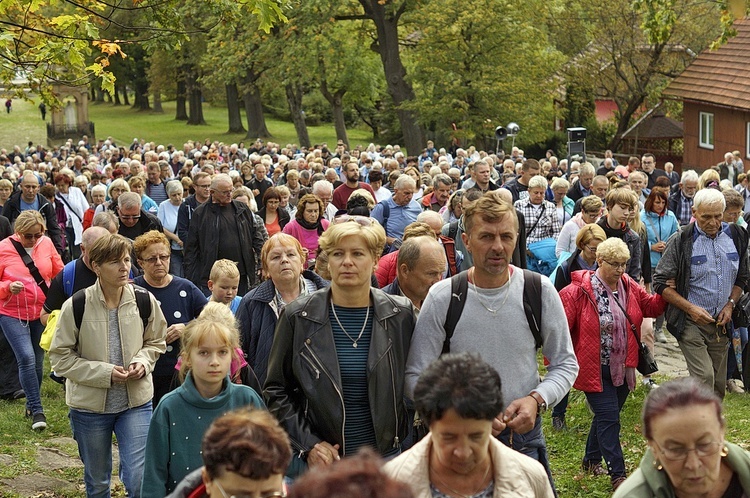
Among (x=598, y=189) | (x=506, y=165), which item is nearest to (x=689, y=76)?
(x=506, y=165)

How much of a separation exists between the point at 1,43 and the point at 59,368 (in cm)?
327

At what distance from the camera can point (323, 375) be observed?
475 centimetres

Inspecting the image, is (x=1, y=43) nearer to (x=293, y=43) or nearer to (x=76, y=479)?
(x=76, y=479)

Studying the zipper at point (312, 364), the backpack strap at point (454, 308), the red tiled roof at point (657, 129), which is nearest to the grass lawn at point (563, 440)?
the backpack strap at point (454, 308)

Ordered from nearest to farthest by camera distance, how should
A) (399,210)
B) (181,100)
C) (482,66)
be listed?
1. (399,210)
2. (482,66)
3. (181,100)

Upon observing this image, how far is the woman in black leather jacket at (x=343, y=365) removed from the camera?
15.6 ft

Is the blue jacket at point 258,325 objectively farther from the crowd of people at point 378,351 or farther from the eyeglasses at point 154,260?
the eyeglasses at point 154,260

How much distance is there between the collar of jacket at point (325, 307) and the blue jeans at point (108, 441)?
2.12m

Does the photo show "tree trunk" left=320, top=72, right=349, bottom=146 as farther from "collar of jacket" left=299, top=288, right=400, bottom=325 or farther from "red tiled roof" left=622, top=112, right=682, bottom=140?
"collar of jacket" left=299, top=288, right=400, bottom=325

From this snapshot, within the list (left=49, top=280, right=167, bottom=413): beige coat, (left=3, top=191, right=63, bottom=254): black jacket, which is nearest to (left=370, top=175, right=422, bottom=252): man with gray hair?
(left=3, top=191, right=63, bottom=254): black jacket

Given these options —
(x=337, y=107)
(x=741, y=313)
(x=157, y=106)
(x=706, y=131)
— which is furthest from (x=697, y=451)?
(x=157, y=106)

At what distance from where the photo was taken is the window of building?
39.6 m

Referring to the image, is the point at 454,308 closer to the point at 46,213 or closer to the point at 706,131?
the point at 46,213

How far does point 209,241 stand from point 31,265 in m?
2.34
